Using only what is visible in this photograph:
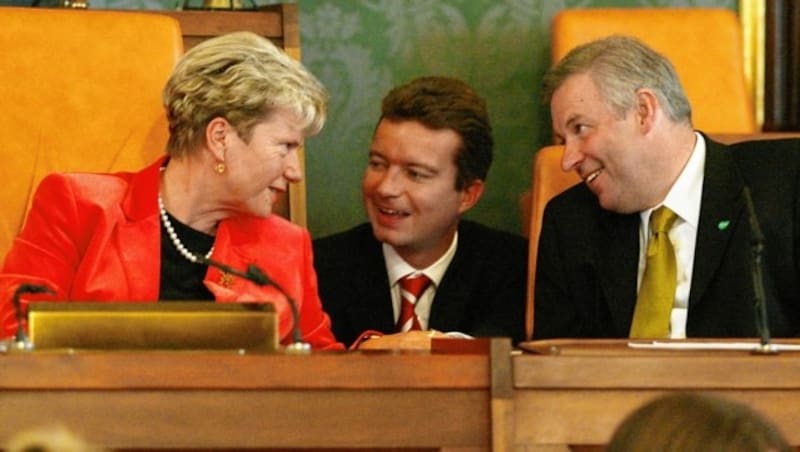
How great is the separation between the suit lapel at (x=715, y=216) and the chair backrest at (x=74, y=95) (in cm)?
109

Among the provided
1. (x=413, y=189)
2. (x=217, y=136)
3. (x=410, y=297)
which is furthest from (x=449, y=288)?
(x=217, y=136)

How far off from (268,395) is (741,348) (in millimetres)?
692

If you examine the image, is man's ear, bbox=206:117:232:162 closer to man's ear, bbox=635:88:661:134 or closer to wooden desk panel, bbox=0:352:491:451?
man's ear, bbox=635:88:661:134

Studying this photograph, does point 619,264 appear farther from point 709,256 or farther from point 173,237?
point 173,237

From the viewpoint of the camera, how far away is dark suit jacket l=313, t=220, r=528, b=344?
3.59 meters

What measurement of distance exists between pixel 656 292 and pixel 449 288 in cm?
60

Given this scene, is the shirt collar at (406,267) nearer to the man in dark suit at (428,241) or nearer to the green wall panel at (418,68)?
the man in dark suit at (428,241)

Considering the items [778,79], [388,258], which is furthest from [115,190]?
[778,79]

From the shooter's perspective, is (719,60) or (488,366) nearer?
(488,366)

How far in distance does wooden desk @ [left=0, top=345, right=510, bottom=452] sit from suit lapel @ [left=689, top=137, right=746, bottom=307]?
107cm

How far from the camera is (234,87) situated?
121 inches

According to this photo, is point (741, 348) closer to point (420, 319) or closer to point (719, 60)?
point (420, 319)

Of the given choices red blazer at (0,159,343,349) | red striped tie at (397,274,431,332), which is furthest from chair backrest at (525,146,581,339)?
red blazer at (0,159,343,349)

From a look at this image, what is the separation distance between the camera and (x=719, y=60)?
399cm
